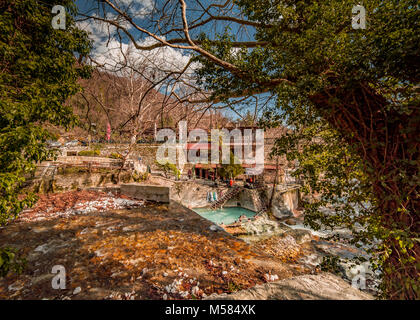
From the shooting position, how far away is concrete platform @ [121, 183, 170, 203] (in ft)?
20.7

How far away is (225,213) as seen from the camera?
17.8 metres

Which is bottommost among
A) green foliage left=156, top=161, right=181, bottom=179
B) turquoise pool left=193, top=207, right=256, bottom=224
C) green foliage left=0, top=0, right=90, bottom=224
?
turquoise pool left=193, top=207, right=256, bottom=224

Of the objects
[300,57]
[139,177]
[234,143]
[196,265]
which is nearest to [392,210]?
[300,57]

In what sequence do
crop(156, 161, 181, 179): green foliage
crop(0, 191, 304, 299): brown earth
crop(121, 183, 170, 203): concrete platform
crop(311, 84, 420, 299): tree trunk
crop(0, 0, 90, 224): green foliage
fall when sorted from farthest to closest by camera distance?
crop(156, 161, 181, 179): green foliage
crop(121, 183, 170, 203): concrete platform
crop(0, 0, 90, 224): green foliage
crop(0, 191, 304, 299): brown earth
crop(311, 84, 420, 299): tree trunk

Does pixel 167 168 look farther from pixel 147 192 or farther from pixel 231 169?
pixel 147 192

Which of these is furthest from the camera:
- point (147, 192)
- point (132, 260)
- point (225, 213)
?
point (225, 213)

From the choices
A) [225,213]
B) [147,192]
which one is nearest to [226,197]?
[225,213]

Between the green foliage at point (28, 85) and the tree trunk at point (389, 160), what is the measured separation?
4442 mm

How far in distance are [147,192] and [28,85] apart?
471cm

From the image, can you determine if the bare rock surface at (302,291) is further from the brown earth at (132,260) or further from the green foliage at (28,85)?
the green foliage at (28,85)

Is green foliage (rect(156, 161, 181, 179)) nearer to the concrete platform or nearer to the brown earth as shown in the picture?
the concrete platform

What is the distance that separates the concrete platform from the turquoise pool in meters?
10.7

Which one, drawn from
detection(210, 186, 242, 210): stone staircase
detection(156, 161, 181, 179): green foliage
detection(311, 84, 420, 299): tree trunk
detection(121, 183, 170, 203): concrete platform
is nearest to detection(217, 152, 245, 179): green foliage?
detection(210, 186, 242, 210): stone staircase

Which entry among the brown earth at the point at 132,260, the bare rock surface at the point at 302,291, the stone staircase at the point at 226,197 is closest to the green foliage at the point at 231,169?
the stone staircase at the point at 226,197
